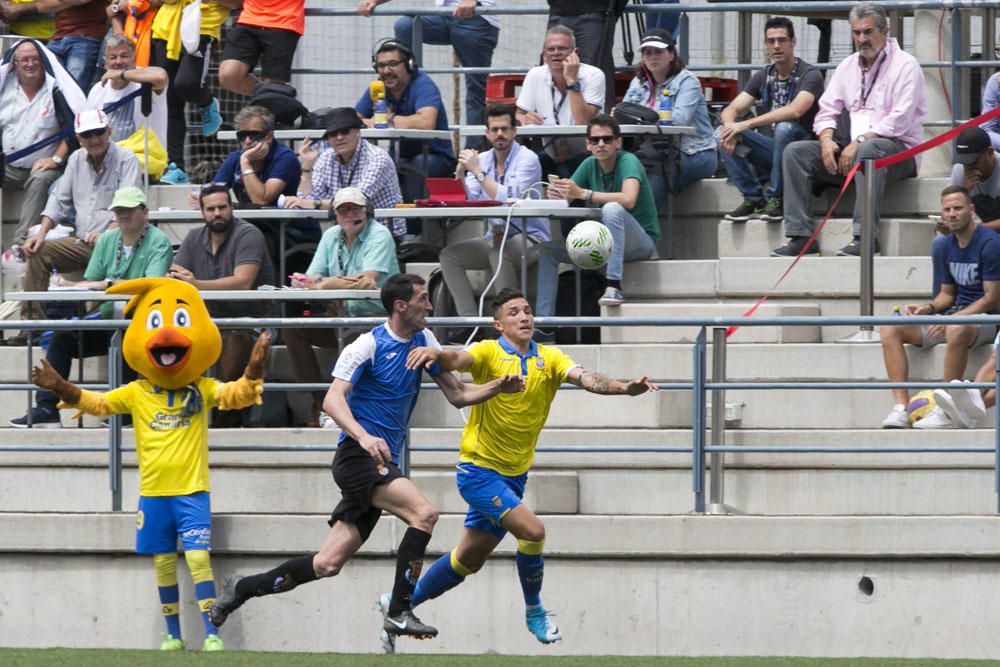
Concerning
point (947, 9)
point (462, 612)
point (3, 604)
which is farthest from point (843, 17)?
point (3, 604)

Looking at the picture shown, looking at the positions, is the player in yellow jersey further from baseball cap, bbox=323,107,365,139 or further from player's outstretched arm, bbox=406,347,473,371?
baseball cap, bbox=323,107,365,139

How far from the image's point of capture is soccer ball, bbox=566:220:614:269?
1110 centimetres

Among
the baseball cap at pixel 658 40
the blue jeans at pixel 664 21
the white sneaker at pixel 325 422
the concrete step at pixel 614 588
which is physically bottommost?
the concrete step at pixel 614 588

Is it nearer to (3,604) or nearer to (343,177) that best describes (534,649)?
(3,604)

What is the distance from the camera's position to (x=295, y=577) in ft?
29.4

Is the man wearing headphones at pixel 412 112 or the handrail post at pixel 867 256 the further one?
the man wearing headphones at pixel 412 112

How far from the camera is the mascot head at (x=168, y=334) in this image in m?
9.32

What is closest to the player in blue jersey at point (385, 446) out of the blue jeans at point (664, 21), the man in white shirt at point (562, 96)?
the man in white shirt at point (562, 96)

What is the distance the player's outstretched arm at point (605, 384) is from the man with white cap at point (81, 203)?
440cm

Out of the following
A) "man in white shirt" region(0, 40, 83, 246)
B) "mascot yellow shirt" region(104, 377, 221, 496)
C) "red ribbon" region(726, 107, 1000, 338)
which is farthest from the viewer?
"man in white shirt" region(0, 40, 83, 246)

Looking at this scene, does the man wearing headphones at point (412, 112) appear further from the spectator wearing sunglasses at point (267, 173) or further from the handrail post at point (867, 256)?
the handrail post at point (867, 256)

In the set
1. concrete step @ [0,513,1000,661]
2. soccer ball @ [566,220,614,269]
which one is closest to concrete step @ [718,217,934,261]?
soccer ball @ [566,220,614,269]

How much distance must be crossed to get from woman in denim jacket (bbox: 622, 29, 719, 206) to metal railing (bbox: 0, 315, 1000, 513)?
10.0 feet

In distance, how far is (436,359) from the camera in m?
8.70
